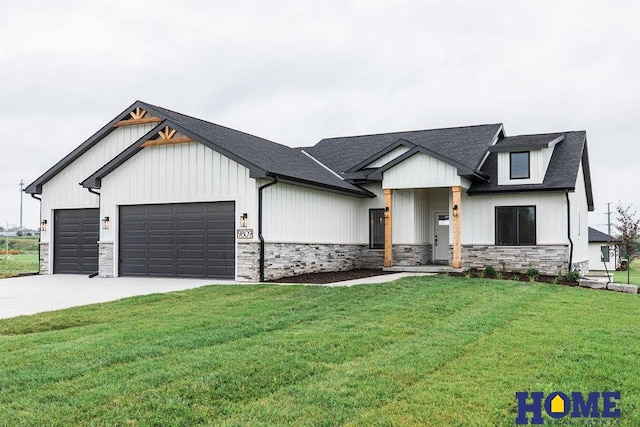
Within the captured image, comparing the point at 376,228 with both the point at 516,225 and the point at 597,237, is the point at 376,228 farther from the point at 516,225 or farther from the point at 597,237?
the point at 597,237

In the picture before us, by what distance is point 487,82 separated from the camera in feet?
77.0

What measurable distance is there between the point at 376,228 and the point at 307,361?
1575 cm

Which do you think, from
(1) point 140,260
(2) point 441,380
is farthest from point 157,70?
(2) point 441,380

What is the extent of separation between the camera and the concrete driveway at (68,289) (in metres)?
11.6

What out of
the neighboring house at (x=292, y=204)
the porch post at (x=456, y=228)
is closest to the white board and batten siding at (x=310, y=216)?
the neighboring house at (x=292, y=204)

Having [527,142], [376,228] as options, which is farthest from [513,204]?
[376,228]

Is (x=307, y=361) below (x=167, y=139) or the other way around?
below

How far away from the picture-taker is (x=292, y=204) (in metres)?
17.3

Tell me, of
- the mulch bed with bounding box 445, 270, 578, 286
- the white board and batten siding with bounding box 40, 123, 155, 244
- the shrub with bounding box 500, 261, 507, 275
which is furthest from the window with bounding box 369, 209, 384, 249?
the white board and batten siding with bounding box 40, 123, 155, 244

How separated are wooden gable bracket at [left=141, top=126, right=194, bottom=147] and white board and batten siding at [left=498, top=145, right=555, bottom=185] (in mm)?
10517

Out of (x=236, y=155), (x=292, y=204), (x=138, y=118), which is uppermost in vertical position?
(x=138, y=118)

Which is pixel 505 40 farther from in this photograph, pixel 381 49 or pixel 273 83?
pixel 273 83

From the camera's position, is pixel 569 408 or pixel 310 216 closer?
pixel 569 408

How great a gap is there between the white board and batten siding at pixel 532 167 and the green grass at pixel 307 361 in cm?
914
